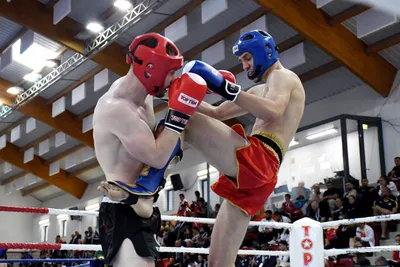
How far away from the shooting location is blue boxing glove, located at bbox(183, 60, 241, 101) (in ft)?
7.34

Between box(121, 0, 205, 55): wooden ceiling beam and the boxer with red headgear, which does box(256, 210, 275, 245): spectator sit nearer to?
box(121, 0, 205, 55): wooden ceiling beam

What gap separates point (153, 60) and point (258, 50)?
2.35ft

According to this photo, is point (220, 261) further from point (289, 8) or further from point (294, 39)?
point (294, 39)

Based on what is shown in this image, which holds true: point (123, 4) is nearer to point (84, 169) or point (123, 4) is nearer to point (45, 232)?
point (84, 169)

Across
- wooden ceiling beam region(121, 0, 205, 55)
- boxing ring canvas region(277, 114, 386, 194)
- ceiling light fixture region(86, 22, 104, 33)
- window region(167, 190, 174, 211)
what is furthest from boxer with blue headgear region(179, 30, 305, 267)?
window region(167, 190, 174, 211)

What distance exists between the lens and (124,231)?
2.12m

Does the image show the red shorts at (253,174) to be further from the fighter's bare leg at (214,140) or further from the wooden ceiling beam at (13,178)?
the wooden ceiling beam at (13,178)

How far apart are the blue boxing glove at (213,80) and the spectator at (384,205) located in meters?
5.31

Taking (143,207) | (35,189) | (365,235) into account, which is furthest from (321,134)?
(35,189)

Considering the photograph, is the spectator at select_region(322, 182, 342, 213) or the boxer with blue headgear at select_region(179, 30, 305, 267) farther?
the spectator at select_region(322, 182, 342, 213)

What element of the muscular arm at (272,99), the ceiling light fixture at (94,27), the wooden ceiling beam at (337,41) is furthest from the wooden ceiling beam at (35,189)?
the muscular arm at (272,99)

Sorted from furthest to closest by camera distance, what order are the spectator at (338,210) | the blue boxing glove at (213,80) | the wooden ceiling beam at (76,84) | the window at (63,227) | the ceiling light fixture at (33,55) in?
the window at (63,227)
the wooden ceiling beam at (76,84)
the ceiling light fixture at (33,55)
the spectator at (338,210)
the blue boxing glove at (213,80)

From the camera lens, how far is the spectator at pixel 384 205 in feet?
23.1

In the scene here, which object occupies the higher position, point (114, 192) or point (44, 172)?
point (44, 172)
